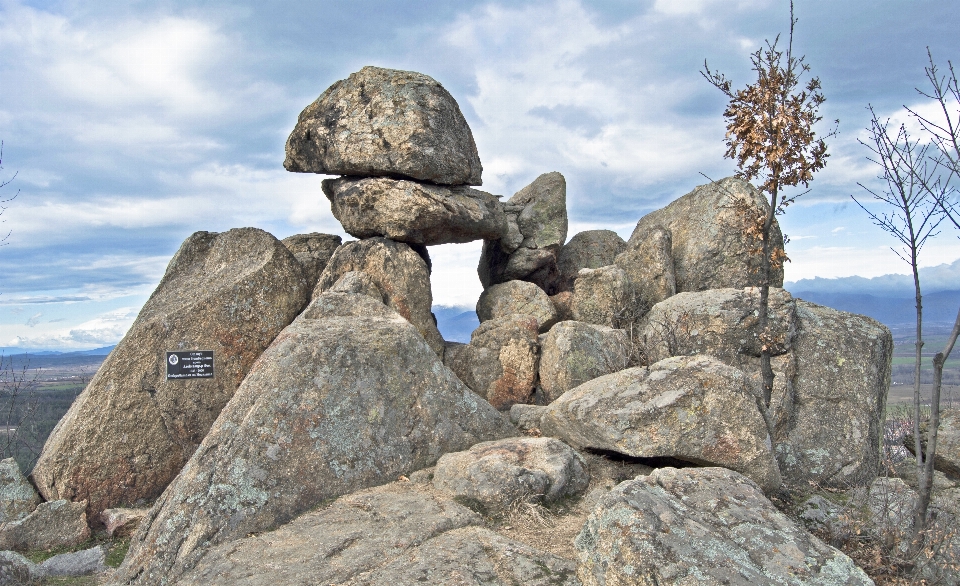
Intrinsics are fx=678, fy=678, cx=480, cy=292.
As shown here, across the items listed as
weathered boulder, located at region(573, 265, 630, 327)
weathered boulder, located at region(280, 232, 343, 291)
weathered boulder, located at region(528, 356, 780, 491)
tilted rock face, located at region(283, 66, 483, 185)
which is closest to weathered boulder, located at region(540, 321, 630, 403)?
weathered boulder, located at region(573, 265, 630, 327)

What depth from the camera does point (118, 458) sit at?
41.0 ft

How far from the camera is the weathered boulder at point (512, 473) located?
762cm

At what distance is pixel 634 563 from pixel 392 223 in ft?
35.4

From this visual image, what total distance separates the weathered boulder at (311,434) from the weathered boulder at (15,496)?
229 inches

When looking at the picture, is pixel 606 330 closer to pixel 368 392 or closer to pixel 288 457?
pixel 368 392

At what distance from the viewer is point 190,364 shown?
1337 cm

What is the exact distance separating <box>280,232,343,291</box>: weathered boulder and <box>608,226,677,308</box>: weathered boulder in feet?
23.0

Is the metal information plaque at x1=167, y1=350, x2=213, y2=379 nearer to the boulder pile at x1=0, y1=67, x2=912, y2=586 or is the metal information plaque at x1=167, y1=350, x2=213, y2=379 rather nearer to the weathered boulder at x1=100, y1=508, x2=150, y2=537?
the boulder pile at x1=0, y1=67, x2=912, y2=586

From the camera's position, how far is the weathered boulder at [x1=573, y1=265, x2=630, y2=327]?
15.3m

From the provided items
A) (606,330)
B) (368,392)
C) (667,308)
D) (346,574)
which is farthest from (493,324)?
(346,574)

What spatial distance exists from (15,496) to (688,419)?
38.8ft

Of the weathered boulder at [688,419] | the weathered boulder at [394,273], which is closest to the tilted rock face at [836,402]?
the weathered boulder at [688,419]

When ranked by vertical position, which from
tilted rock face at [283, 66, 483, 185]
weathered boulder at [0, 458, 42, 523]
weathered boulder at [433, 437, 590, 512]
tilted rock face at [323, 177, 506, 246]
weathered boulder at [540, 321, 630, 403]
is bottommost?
weathered boulder at [0, 458, 42, 523]

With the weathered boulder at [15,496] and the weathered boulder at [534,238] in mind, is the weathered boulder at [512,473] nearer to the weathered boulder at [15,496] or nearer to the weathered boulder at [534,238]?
the weathered boulder at [15,496]
